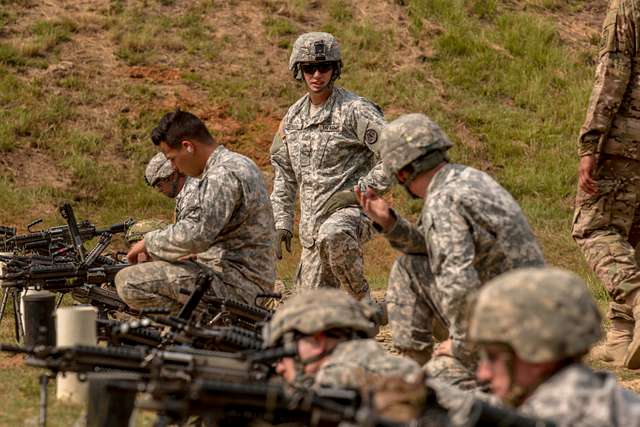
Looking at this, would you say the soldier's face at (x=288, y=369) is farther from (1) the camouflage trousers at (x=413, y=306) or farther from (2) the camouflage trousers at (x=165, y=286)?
(2) the camouflage trousers at (x=165, y=286)

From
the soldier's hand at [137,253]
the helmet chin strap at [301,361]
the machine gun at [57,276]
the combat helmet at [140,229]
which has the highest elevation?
the helmet chin strap at [301,361]

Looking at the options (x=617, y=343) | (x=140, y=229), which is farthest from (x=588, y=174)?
(x=140, y=229)

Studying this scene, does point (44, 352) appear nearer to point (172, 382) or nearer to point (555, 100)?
point (172, 382)

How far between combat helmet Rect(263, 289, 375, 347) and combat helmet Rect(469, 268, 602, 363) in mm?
1096

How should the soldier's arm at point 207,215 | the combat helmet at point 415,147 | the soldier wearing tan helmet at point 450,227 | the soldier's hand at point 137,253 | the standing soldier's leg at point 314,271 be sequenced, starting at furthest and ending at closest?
the standing soldier's leg at point 314,271 → the soldier's hand at point 137,253 → the soldier's arm at point 207,215 → the combat helmet at point 415,147 → the soldier wearing tan helmet at point 450,227

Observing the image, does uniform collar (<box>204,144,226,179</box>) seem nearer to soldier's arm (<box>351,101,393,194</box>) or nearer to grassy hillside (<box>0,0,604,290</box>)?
soldier's arm (<box>351,101,393,194</box>)

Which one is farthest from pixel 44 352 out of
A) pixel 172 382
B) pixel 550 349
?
pixel 550 349

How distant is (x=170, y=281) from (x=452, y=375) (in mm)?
2949

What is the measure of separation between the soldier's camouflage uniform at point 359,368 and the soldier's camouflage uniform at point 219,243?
136 inches

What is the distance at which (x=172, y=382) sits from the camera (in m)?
5.27

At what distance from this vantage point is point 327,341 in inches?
226

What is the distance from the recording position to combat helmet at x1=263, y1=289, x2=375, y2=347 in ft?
18.6

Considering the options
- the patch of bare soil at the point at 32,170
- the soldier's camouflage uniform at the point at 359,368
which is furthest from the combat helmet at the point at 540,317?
the patch of bare soil at the point at 32,170

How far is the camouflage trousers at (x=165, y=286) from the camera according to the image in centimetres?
905
